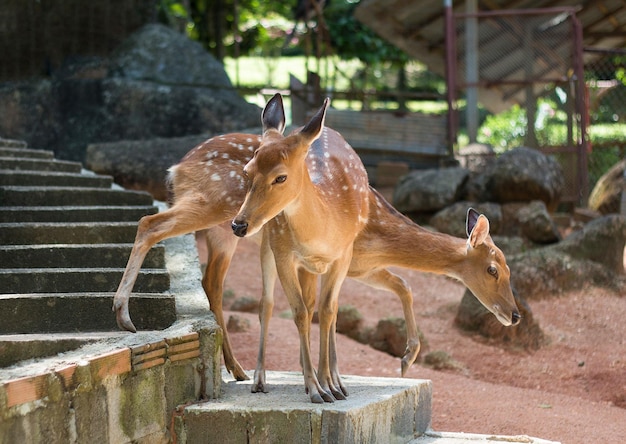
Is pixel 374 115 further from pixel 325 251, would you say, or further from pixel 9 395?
pixel 9 395

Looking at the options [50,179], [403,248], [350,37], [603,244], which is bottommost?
[603,244]

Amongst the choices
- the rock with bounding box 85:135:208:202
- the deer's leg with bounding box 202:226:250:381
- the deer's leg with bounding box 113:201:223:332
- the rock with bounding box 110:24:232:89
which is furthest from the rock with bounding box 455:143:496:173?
the deer's leg with bounding box 113:201:223:332

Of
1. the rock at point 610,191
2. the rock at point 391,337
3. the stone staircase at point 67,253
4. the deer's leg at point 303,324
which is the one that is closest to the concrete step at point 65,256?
the stone staircase at point 67,253

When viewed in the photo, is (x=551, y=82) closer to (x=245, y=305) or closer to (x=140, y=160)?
(x=140, y=160)

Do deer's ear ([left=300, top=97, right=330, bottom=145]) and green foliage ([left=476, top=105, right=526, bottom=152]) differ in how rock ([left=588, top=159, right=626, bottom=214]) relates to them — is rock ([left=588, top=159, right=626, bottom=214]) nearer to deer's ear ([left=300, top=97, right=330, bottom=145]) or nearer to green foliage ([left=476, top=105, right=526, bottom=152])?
green foliage ([left=476, top=105, right=526, bottom=152])

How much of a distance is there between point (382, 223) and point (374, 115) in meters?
9.17

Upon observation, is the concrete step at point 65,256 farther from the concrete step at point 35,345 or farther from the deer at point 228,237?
the concrete step at point 35,345

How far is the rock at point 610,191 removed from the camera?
1364 cm

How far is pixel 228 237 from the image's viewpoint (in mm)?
6277

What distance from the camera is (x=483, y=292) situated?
240 inches

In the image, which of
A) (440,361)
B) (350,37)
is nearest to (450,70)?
(350,37)

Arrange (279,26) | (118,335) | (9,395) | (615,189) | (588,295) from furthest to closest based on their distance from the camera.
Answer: (279,26), (615,189), (588,295), (118,335), (9,395)

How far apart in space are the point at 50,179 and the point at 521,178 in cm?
694

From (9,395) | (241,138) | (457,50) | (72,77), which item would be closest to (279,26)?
(457,50)
